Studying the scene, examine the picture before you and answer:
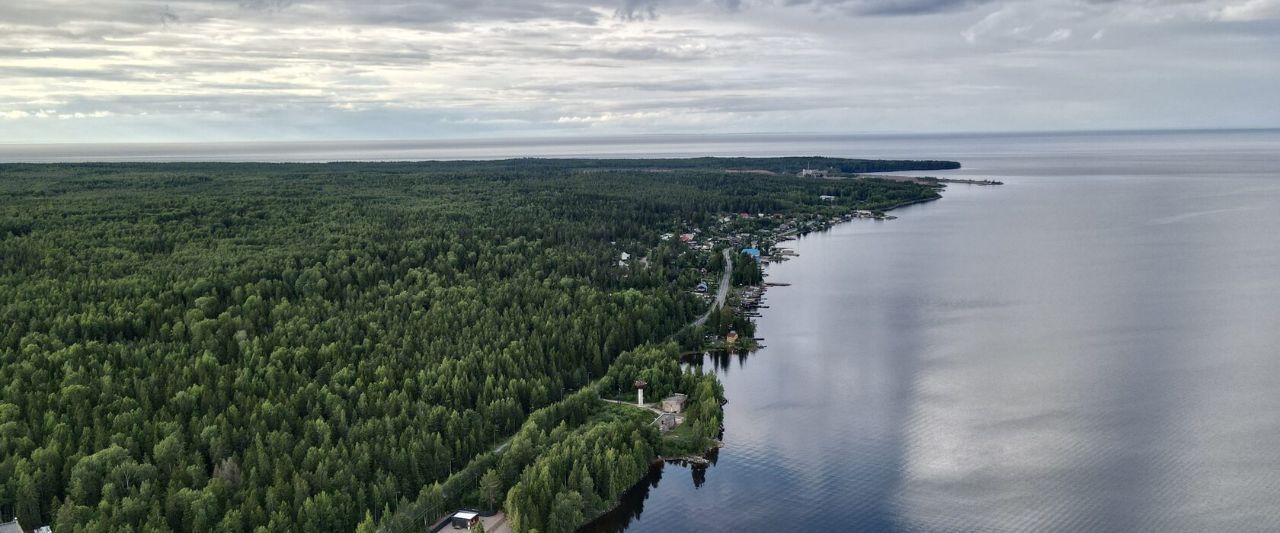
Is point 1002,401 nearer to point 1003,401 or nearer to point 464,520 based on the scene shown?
point 1003,401

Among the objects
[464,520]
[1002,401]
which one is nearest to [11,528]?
[464,520]

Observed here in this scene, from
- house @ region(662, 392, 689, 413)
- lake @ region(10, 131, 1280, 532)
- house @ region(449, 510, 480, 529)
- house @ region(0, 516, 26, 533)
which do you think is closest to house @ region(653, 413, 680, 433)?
house @ region(662, 392, 689, 413)

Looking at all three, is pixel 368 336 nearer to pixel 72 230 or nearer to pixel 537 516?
pixel 537 516

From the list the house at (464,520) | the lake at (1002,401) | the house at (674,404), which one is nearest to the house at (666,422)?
the house at (674,404)

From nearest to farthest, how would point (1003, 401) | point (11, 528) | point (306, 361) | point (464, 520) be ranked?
point (11, 528) → point (464, 520) → point (306, 361) → point (1003, 401)

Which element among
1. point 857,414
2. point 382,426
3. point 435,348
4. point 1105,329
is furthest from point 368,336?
point 1105,329

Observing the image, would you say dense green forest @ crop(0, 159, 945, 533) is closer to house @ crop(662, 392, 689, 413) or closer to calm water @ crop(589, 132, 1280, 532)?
house @ crop(662, 392, 689, 413)

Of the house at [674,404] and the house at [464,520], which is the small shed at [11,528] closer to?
the house at [464,520]
